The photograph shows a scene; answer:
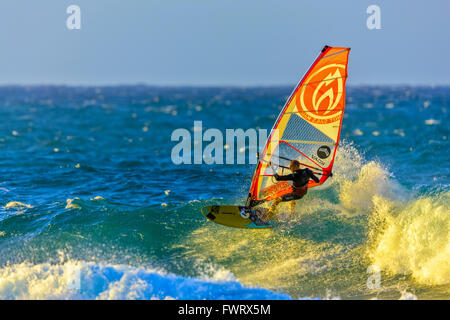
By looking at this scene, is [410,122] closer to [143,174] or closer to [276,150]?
[143,174]

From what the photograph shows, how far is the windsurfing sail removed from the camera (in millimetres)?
10195

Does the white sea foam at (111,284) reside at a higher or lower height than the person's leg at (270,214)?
lower

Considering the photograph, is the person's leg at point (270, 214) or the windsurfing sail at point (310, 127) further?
the person's leg at point (270, 214)

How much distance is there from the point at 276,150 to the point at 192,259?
9.51 ft

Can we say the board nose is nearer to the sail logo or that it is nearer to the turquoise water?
the turquoise water

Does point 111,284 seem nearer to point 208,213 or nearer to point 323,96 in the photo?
point 208,213

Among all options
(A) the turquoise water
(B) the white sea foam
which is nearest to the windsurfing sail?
(A) the turquoise water

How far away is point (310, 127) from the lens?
1062 cm

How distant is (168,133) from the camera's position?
2797 centimetres

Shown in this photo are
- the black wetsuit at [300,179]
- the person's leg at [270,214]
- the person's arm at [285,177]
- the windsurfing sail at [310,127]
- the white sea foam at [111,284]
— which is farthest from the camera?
the person's leg at [270,214]

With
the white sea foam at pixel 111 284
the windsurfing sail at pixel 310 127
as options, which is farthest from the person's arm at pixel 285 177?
the white sea foam at pixel 111 284

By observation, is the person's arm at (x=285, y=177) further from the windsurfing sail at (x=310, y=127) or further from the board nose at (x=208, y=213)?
the board nose at (x=208, y=213)

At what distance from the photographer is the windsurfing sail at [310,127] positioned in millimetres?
10195
